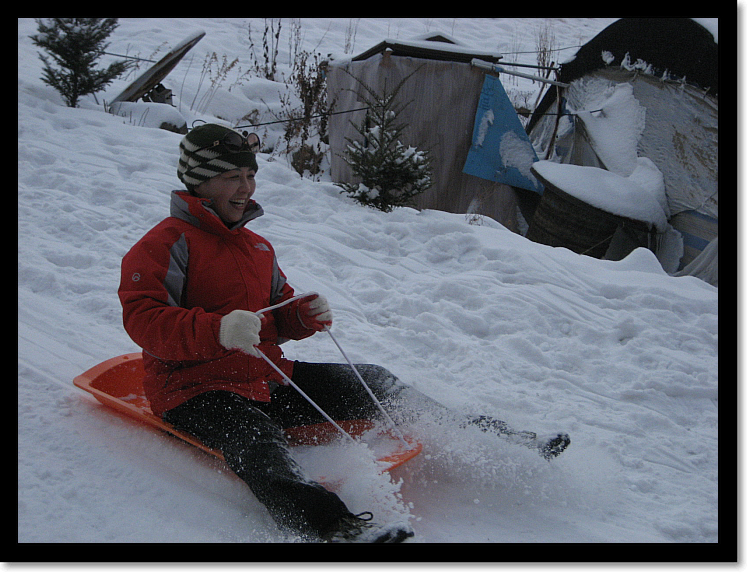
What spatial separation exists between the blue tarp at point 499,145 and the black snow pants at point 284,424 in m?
5.02

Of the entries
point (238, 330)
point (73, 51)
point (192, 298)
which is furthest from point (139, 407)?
point (73, 51)

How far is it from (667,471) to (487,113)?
510cm

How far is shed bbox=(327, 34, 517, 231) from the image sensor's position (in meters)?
6.30

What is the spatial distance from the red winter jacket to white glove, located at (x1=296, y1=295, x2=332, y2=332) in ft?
0.14

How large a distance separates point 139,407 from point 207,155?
0.91m

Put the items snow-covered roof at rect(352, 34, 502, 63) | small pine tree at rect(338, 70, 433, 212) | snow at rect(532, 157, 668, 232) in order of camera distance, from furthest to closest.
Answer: snow-covered roof at rect(352, 34, 502, 63), snow at rect(532, 157, 668, 232), small pine tree at rect(338, 70, 433, 212)

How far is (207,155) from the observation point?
1949 mm

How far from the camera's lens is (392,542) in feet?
5.03

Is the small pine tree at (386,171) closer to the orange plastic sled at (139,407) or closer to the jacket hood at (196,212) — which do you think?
the orange plastic sled at (139,407)

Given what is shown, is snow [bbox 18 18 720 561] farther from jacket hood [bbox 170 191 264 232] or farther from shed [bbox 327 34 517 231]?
shed [bbox 327 34 517 231]

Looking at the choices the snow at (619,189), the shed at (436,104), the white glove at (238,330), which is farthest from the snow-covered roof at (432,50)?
the white glove at (238,330)

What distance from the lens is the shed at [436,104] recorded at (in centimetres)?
630

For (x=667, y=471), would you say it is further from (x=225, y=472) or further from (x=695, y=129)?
(x=695, y=129)

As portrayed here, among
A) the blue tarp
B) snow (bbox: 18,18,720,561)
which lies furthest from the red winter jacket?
the blue tarp
